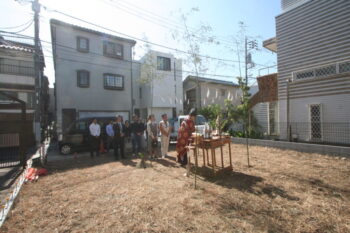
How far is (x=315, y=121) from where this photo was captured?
8.38m

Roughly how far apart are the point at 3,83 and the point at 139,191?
1607cm

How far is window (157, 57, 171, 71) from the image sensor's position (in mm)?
17438

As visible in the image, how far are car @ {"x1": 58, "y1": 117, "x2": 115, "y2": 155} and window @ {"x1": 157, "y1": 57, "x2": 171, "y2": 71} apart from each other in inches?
388

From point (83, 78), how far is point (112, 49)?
3.57 metres

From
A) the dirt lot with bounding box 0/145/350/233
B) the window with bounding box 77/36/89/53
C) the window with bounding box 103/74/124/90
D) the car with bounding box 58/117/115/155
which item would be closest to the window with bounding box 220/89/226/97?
the window with bounding box 103/74/124/90

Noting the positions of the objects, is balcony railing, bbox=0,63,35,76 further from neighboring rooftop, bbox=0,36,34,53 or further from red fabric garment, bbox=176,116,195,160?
red fabric garment, bbox=176,116,195,160

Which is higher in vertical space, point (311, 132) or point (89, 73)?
point (89, 73)

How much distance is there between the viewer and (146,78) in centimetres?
1623

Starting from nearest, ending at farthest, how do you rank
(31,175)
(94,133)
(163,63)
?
(31,175) < (94,133) < (163,63)

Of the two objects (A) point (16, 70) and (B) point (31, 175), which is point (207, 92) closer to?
(A) point (16, 70)

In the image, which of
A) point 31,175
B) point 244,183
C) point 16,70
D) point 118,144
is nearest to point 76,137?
point 118,144

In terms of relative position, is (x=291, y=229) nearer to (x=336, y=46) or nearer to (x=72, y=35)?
(x=336, y=46)

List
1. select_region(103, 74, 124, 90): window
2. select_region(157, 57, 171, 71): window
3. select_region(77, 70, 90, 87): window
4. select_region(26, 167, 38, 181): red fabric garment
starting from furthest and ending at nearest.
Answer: select_region(157, 57, 171, 71): window → select_region(103, 74, 124, 90): window → select_region(77, 70, 90, 87): window → select_region(26, 167, 38, 181): red fabric garment

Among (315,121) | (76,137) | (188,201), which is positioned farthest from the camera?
(76,137)
